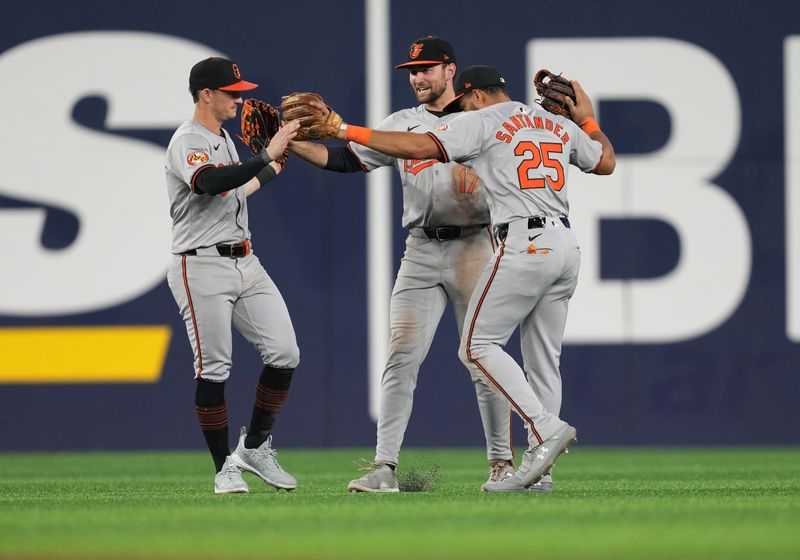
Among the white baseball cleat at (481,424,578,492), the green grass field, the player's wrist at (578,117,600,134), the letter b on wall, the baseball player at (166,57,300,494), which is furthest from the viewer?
the letter b on wall

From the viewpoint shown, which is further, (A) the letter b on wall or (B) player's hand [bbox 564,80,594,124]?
(A) the letter b on wall

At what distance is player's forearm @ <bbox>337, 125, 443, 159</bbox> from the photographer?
546cm

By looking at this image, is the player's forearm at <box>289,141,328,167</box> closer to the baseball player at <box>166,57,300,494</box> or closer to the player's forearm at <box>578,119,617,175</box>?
the baseball player at <box>166,57,300,494</box>

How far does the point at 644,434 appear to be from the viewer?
30.6 ft

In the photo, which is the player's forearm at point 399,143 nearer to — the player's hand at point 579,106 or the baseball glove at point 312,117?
the baseball glove at point 312,117

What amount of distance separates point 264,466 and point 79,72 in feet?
14.7

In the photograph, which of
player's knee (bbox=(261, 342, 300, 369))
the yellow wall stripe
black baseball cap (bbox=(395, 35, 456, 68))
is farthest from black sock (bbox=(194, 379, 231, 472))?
the yellow wall stripe

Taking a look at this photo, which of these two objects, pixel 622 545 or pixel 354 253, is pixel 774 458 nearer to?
pixel 354 253

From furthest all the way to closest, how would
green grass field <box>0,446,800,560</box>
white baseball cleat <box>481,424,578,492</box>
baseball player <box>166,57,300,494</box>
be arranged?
baseball player <box>166,57,300,494</box>, white baseball cleat <box>481,424,578,492</box>, green grass field <box>0,446,800,560</box>

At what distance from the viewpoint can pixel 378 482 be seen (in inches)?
228

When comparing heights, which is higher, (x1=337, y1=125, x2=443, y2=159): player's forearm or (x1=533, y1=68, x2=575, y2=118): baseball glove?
(x1=533, y1=68, x2=575, y2=118): baseball glove

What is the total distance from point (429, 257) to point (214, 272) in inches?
38.4

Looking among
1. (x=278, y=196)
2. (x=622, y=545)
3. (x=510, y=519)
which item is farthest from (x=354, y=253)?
(x=622, y=545)

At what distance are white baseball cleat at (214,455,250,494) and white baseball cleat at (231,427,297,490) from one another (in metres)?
0.08
